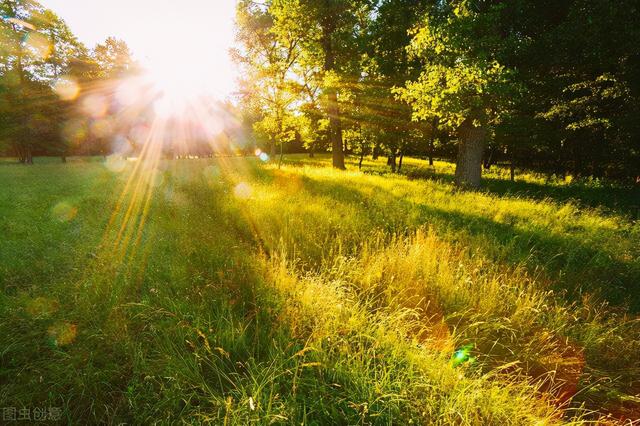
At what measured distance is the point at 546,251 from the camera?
15.5 feet

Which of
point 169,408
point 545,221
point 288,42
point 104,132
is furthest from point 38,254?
point 104,132

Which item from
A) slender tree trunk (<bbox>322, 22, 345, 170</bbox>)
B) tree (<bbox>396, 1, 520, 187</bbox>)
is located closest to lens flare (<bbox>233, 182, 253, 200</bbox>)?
tree (<bbox>396, 1, 520, 187</bbox>)

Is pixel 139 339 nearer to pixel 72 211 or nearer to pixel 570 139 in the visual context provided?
pixel 72 211

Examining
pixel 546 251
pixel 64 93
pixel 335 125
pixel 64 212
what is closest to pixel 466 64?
pixel 546 251

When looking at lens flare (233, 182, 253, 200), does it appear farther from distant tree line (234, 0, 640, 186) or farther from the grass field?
distant tree line (234, 0, 640, 186)

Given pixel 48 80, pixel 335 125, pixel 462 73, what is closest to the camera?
pixel 462 73

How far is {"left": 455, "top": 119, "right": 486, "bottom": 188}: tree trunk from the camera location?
11.0 meters

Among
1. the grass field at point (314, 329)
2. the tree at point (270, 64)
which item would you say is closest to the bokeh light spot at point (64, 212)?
the grass field at point (314, 329)

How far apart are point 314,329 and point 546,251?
467cm

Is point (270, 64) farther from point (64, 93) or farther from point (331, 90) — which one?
point (64, 93)

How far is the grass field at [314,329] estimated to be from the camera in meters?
1.85

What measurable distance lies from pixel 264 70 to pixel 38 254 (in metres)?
16.0

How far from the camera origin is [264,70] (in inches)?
677

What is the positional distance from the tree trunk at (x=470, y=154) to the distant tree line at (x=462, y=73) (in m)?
0.04
